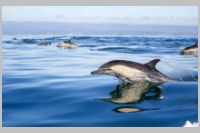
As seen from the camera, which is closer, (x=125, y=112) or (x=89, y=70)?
(x=125, y=112)

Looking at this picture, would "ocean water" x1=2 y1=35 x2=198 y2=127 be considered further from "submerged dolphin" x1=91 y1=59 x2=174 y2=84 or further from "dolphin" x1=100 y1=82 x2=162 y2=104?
"submerged dolphin" x1=91 y1=59 x2=174 y2=84

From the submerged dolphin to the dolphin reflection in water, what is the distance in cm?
14

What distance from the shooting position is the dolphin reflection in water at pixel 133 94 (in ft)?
31.4

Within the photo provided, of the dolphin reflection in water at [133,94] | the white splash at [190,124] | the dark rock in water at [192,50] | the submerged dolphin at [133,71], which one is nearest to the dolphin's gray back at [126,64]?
the submerged dolphin at [133,71]

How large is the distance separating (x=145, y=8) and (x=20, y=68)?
132 inches

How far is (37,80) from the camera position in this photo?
10414mm

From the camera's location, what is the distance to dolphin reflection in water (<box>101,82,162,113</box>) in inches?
377

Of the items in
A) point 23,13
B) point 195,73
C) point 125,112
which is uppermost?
point 23,13

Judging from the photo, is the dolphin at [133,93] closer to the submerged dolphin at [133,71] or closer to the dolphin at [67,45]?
the submerged dolphin at [133,71]

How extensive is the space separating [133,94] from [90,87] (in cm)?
100

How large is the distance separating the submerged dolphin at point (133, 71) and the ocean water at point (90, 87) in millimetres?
161

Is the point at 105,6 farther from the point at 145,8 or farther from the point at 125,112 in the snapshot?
the point at 125,112

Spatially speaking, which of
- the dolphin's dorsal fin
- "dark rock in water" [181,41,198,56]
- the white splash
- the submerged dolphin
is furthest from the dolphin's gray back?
the white splash

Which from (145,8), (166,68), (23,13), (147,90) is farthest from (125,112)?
(23,13)
